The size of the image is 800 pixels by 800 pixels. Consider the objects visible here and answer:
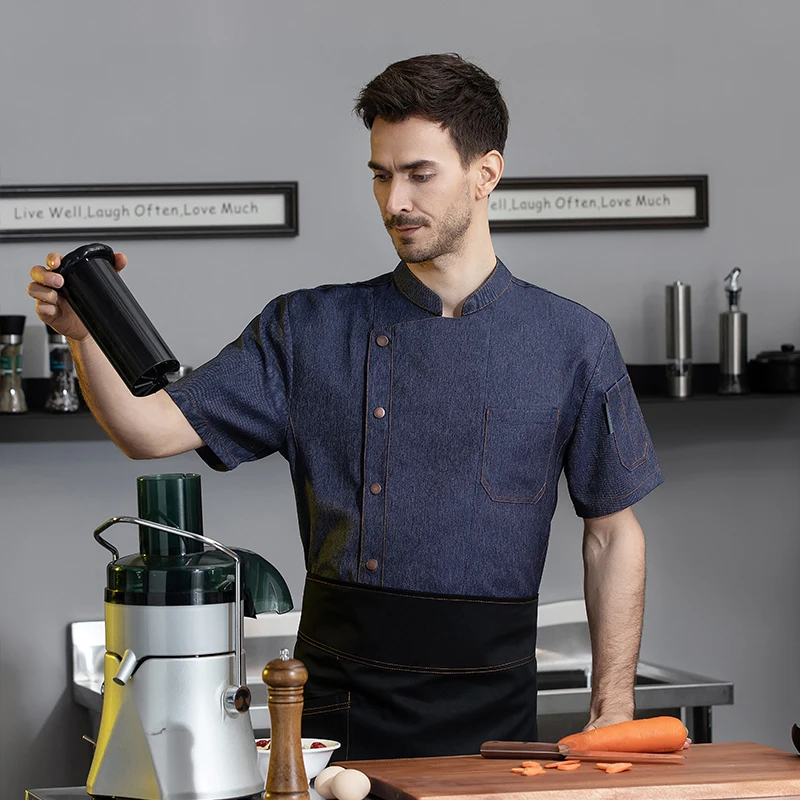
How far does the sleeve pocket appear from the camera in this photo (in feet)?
6.42

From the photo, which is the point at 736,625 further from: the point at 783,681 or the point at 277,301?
the point at 277,301

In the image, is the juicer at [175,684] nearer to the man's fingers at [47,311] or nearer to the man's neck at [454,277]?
the man's fingers at [47,311]

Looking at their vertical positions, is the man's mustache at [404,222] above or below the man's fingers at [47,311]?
above

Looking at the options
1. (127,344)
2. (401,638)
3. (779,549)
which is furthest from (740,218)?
(127,344)

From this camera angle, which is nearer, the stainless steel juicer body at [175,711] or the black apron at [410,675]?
the stainless steel juicer body at [175,711]

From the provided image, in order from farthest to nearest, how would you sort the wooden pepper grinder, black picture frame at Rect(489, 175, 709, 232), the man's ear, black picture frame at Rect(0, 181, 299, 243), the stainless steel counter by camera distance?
1. black picture frame at Rect(489, 175, 709, 232)
2. black picture frame at Rect(0, 181, 299, 243)
3. the stainless steel counter
4. the man's ear
5. the wooden pepper grinder

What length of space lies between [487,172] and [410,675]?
77 cm

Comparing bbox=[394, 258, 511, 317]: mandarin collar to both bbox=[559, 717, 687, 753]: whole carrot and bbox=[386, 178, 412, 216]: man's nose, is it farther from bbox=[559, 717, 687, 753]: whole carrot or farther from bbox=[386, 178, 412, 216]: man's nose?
bbox=[559, 717, 687, 753]: whole carrot

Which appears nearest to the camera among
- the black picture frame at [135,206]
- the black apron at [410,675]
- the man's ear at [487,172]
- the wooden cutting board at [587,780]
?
the wooden cutting board at [587,780]

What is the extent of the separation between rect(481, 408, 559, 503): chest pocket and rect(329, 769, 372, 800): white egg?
660 millimetres

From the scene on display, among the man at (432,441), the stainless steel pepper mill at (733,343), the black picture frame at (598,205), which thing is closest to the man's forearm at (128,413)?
the man at (432,441)

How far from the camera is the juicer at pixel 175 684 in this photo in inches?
47.4

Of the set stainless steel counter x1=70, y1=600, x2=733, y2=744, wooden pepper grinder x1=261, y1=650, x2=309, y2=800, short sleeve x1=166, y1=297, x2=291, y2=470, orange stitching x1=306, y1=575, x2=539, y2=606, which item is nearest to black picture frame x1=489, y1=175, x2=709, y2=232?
stainless steel counter x1=70, y1=600, x2=733, y2=744

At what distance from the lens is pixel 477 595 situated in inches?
72.0
